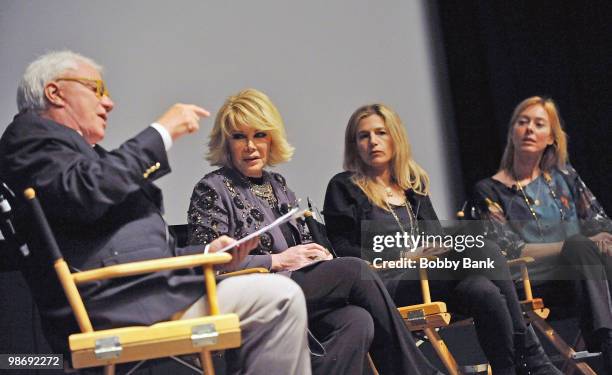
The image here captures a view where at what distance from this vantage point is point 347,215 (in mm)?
3268

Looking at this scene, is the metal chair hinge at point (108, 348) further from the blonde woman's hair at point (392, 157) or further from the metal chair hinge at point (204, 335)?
the blonde woman's hair at point (392, 157)

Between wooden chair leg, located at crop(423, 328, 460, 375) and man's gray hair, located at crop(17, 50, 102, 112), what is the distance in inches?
64.4

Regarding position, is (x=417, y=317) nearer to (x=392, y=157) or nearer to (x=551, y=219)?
(x=392, y=157)

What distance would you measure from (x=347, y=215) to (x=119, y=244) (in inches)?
53.3

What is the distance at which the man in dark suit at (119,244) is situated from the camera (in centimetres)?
200

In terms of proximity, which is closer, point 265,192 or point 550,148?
point 265,192

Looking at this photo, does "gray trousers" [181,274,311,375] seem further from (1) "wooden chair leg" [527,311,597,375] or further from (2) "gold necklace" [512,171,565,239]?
(2) "gold necklace" [512,171,565,239]

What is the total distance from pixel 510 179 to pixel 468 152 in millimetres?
685

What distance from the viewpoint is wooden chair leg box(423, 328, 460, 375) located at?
300cm

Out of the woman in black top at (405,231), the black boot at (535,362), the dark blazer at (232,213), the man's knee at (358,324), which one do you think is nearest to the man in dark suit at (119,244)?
the man's knee at (358,324)

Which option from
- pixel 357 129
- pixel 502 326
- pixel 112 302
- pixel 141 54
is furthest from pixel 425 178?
pixel 112 302

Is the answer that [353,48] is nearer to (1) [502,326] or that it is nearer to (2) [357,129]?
(2) [357,129]

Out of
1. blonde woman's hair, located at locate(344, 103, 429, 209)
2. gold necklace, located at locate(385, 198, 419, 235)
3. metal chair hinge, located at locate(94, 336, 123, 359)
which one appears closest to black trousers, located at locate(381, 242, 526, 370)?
gold necklace, located at locate(385, 198, 419, 235)

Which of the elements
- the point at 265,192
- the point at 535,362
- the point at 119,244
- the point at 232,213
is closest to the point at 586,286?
the point at 535,362
